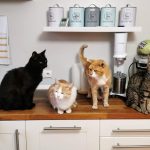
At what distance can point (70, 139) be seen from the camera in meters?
→ 1.43

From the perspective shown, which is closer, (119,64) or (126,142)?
(126,142)

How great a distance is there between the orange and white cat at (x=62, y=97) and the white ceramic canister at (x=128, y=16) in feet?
2.11

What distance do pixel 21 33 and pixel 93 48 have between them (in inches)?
22.2

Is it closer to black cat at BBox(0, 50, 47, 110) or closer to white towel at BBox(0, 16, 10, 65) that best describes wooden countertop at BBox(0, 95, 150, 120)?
black cat at BBox(0, 50, 47, 110)

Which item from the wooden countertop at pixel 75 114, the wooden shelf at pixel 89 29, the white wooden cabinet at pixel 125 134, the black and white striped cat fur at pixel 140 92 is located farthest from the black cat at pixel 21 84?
the black and white striped cat fur at pixel 140 92

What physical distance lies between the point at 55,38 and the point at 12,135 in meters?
0.78

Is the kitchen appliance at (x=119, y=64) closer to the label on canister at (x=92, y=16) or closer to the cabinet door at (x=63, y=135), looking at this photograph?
the label on canister at (x=92, y=16)

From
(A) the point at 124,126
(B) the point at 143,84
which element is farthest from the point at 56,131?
(B) the point at 143,84

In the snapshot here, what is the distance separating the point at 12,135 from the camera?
142cm

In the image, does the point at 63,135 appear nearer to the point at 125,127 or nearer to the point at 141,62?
the point at 125,127

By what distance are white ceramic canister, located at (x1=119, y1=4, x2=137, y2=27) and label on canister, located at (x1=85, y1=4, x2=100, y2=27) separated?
175 millimetres

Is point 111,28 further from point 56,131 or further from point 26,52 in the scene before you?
point 56,131

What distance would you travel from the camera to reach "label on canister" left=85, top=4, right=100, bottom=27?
161 cm

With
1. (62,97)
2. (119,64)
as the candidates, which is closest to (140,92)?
A: (119,64)
